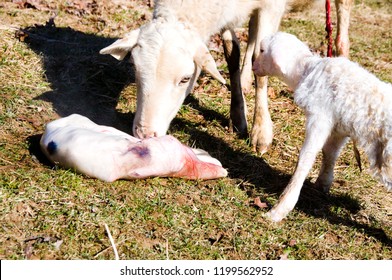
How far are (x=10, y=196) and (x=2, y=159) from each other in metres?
0.54

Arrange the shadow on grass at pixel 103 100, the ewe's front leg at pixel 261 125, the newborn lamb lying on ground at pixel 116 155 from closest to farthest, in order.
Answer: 1. the newborn lamb lying on ground at pixel 116 155
2. the shadow on grass at pixel 103 100
3. the ewe's front leg at pixel 261 125

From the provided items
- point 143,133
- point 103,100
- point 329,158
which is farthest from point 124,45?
point 329,158

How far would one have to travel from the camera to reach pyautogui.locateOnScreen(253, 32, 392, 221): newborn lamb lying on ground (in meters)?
4.35

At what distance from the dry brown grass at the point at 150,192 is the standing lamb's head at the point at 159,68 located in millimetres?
501

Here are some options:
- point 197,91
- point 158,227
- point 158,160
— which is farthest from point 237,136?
point 158,227

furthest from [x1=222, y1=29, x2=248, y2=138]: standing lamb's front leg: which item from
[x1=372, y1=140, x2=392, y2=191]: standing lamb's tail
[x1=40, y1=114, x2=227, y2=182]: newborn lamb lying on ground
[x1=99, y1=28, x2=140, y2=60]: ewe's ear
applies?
[x1=372, y1=140, x2=392, y2=191]: standing lamb's tail

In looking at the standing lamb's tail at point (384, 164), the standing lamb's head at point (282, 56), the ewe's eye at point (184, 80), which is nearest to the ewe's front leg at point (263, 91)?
the standing lamb's head at point (282, 56)

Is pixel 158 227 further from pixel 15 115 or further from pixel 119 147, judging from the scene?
pixel 15 115

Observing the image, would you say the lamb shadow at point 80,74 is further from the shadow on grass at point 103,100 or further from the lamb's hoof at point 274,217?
the lamb's hoof at point 274,217

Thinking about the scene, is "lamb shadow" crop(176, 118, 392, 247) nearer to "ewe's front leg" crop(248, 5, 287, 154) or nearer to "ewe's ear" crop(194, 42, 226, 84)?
"ewe's front leg" crop(248, 5, 287, 154)

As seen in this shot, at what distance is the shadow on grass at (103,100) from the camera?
5.16 m

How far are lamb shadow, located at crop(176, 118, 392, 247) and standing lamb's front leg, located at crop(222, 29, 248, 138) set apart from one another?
0.36 metres

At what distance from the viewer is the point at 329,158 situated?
5.13 meters

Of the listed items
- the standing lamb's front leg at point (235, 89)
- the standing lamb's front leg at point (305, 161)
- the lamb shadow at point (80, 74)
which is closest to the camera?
the standing lamb's front leg at point (305, 161)
